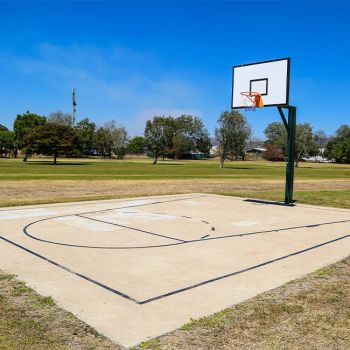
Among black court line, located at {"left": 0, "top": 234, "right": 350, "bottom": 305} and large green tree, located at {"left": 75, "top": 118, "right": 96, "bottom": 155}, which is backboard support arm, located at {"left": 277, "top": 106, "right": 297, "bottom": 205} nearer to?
black court line, located at {"left": 0, "top": 234, "right": 350, "bottom": 305}

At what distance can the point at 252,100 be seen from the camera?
15.3m

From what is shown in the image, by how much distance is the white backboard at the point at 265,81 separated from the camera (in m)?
14.3

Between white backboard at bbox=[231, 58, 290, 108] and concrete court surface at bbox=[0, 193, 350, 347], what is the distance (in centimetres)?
474

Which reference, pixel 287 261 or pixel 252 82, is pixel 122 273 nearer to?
pixel 287 261

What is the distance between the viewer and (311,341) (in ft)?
12.3

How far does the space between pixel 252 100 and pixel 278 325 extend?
40.1 feet

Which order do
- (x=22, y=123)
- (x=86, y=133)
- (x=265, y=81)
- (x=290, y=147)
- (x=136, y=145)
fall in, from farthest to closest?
(x=136, y=145), (x=86, y=133), (x=22, y=123), (x=265, y=81), (x=290, y=147)

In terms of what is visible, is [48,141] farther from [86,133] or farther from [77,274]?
[77,274]

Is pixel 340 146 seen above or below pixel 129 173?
above

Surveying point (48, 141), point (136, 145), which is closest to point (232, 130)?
point (48, 141)

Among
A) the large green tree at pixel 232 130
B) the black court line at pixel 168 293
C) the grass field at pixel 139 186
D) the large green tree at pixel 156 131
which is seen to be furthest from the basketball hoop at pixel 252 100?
the large green tree at pixel 156 131

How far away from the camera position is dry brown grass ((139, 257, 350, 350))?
12.1 ft

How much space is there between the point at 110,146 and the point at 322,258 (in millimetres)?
97747

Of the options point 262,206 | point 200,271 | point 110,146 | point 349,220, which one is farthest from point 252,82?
point 110,146
